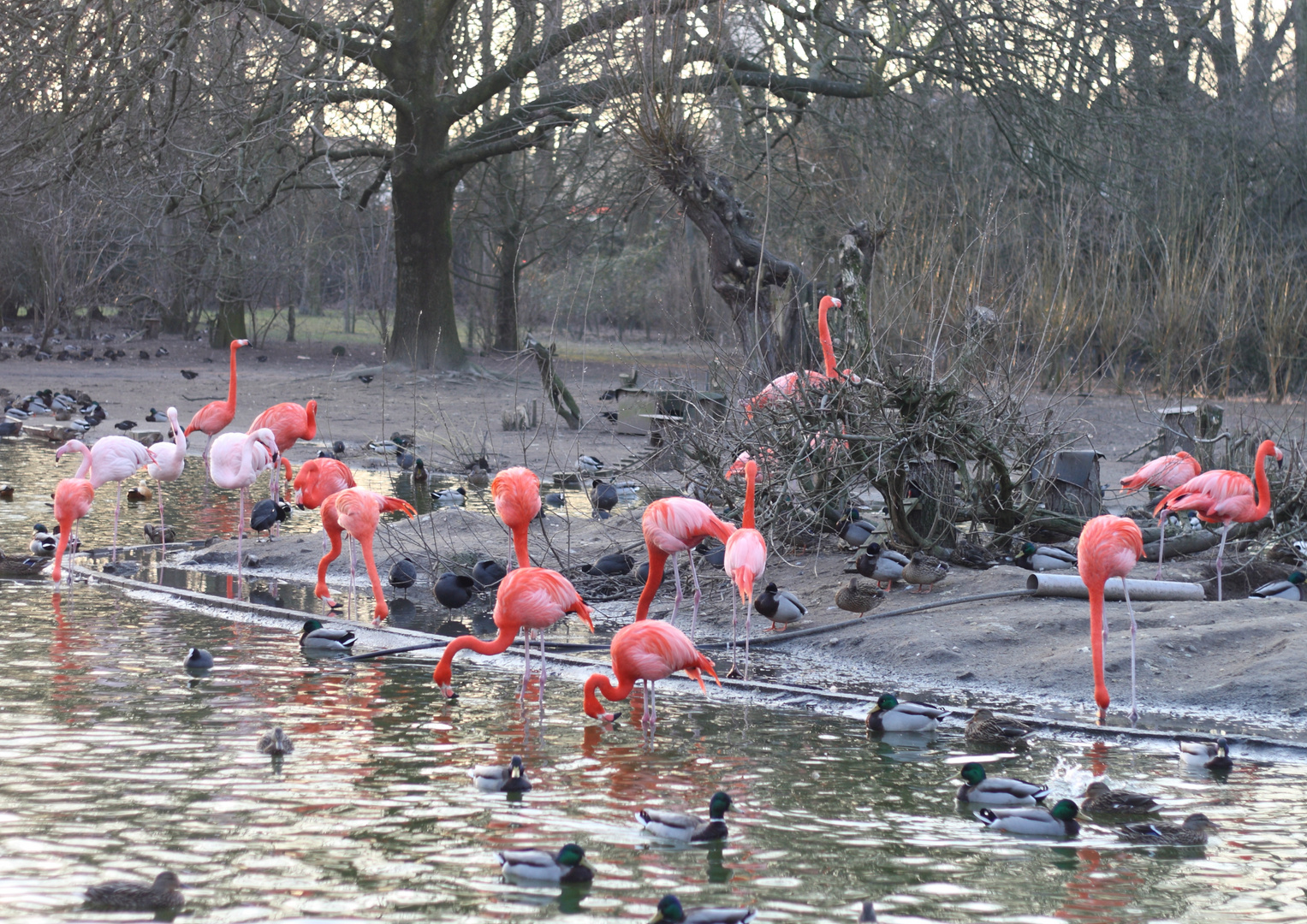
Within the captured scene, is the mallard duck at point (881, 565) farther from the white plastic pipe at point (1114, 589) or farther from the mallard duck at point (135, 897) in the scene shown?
the mallard duck at point (135, 897)

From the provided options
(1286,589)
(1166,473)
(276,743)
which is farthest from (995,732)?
(1166,473)

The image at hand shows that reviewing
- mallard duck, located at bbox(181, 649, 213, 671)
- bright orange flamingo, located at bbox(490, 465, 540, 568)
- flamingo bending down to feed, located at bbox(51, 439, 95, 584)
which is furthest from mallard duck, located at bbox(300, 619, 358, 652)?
flamingo bending down to feed, located at bbox(51, 439, 95, 584)

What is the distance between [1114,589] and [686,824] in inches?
157

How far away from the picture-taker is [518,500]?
24.8 ft

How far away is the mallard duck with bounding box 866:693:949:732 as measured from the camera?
5.64m

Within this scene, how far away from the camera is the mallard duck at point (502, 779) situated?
188 inches

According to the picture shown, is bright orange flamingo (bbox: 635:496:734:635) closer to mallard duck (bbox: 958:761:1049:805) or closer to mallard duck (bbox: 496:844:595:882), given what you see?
mallard duck (bbox: 958:761:1049:805)

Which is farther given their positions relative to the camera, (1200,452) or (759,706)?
(1200,452)

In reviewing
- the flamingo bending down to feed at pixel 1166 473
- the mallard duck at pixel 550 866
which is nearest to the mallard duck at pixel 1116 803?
the mallard duck at pixel 550 866

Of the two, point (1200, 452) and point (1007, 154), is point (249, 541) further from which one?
point (1007, 154)

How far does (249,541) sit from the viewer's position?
33.8 feet

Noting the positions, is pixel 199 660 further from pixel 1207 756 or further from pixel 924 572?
pixel 1207 756

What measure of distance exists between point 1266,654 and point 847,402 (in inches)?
113

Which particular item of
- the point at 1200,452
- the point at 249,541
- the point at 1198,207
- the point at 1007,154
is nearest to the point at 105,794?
the point at 249,541
